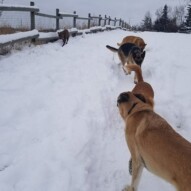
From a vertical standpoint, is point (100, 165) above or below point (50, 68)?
below

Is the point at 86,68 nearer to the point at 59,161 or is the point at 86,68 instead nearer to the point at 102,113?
the point at 102,113

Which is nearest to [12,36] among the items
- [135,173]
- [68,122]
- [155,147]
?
[68,122]

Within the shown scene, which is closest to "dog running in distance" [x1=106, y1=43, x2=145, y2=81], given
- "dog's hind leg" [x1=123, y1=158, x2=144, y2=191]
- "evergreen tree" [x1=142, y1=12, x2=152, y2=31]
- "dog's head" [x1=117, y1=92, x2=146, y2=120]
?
"dog's head" [x1=117, y1=92, x2=146, y2=120]

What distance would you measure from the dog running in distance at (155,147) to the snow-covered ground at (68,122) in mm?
542

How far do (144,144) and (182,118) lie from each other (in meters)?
2.62

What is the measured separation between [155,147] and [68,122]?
1.95m

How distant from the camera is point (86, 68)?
7645 millimetres

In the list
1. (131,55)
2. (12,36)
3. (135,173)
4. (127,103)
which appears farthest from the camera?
(131,55)

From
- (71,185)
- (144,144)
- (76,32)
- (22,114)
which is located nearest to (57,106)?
(22,114)

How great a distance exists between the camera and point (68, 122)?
→ 4.29m

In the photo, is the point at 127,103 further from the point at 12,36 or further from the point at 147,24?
the point at 147,24

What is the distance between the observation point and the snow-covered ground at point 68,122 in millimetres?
3152

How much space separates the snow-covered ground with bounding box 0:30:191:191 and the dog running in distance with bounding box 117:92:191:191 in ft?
1.78

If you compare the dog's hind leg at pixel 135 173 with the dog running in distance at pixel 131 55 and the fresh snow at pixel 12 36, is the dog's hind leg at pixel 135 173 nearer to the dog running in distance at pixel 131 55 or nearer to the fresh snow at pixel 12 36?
the dog running in distance at pixel 131 55
